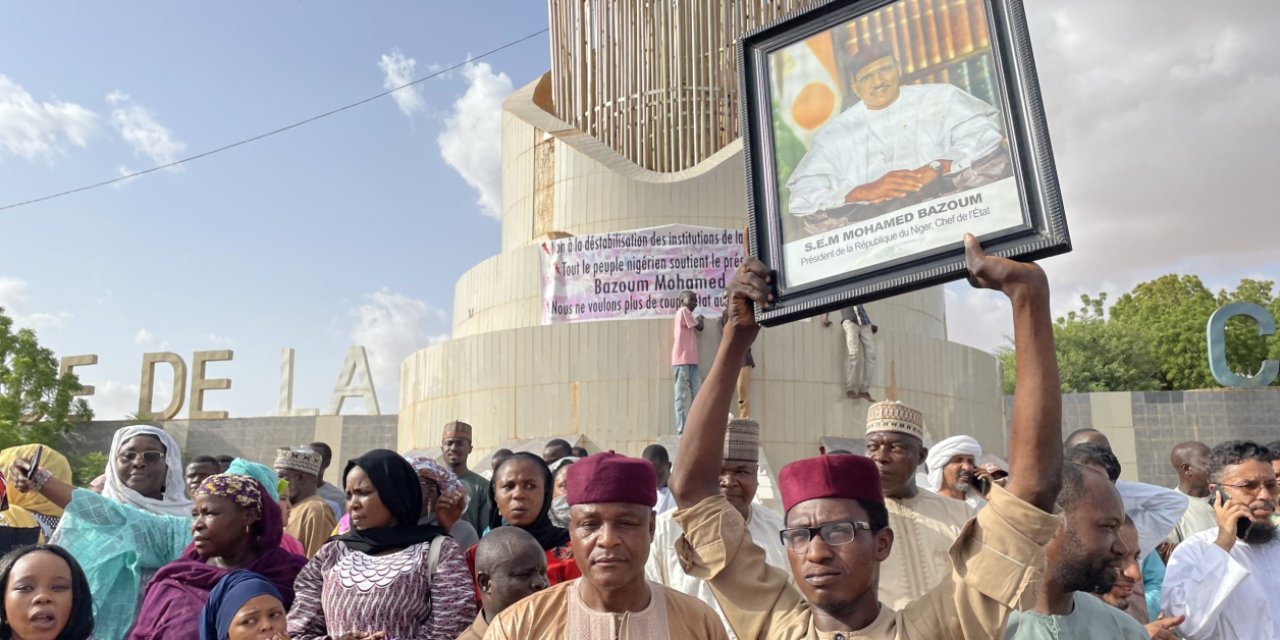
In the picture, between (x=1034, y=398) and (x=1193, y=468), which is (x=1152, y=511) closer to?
(x=1193, y=468)

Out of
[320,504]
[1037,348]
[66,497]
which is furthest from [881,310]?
[1037,348]

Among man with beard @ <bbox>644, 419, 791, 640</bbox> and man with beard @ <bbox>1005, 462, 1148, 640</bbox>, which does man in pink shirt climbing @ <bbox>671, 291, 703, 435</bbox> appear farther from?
man with beard @ <bbox>1005, 462, 1148, 640</bbox>

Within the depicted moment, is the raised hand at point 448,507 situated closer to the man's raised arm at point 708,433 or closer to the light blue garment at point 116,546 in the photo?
the light blue garment at point 116,546

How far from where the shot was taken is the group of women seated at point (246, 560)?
3283mm

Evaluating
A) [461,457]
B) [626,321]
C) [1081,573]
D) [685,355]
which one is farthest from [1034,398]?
[626,321]

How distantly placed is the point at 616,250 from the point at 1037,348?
1100cm

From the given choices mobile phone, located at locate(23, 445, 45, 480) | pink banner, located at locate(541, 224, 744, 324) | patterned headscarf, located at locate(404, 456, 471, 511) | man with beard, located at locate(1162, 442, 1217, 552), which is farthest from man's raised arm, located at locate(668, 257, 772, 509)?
pink banner, located at locate(541, 224, 744, 324)

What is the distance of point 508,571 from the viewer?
10.7 feet

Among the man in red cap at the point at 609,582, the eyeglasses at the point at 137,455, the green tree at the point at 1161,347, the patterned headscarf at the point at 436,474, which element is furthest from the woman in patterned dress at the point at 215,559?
the green tree at the point at 1161,347

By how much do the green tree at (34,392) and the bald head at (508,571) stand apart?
20520mm

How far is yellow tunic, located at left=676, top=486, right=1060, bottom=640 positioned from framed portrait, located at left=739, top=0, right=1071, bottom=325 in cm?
61

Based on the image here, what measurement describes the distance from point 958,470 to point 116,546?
376cm

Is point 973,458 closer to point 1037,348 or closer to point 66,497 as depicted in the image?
point 1037,348

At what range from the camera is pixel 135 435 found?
4.77 metres
